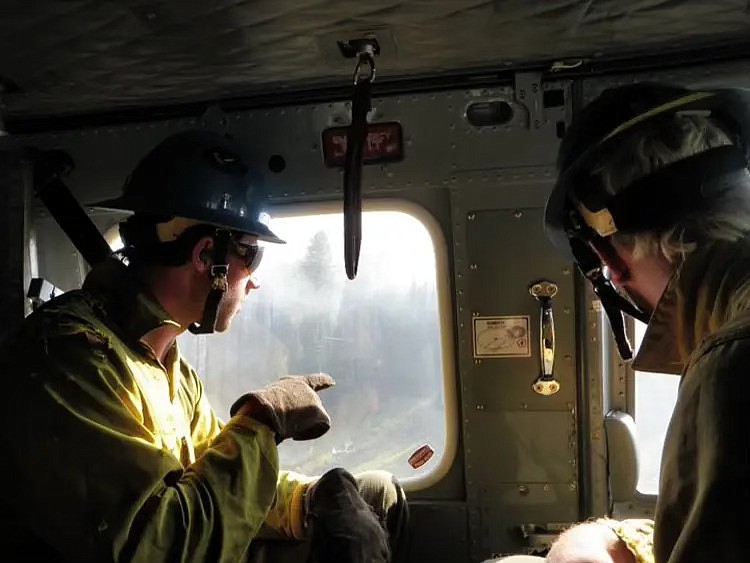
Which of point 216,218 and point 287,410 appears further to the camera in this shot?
point 216,218

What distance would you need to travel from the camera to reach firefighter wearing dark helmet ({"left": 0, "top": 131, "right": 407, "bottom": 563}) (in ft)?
6.81

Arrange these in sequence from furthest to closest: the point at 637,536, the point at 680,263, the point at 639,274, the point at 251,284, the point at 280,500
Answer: the point at 280,500
the point at 251,284
the point at 637,536
the point at 639,274
the point at 680,263

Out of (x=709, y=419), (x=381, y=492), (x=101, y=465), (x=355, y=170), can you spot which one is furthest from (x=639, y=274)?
(x=381, y=492)

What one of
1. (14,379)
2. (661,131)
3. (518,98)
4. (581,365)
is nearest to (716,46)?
(518,98)

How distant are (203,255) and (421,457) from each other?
1238 millimetres

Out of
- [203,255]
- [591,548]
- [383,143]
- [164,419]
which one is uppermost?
[383,143]

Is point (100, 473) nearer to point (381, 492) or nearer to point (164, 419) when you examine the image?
point (164, 419)

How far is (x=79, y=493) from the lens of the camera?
6.74 feet

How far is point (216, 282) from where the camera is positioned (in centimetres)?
256

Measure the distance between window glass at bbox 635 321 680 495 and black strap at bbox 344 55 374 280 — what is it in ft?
3.97

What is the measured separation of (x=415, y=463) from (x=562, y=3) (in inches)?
71.3

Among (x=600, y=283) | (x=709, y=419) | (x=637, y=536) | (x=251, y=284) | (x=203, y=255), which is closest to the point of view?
(x=709, y=419)

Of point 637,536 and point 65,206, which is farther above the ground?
point 65,206

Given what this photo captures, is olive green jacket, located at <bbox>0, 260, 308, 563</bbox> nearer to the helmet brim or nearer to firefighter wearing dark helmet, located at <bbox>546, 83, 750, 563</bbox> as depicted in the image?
the helmet brim
